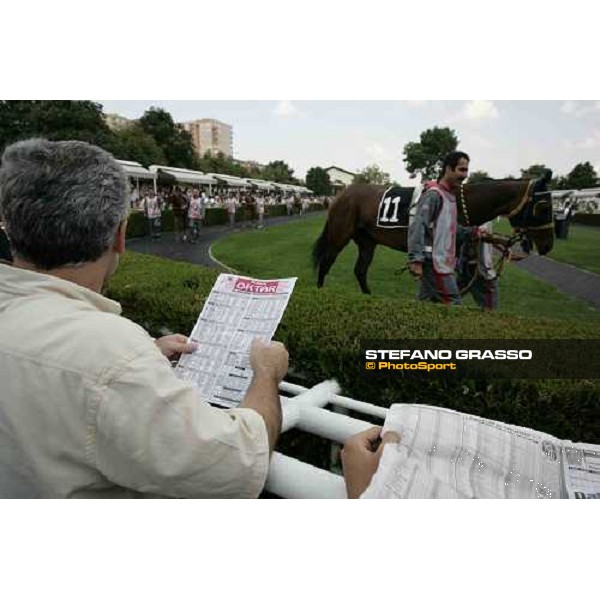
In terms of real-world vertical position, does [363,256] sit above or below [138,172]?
below

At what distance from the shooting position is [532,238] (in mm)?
2102

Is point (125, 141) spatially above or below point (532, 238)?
above

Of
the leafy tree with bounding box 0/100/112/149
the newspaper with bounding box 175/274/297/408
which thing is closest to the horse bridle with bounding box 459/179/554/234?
the newspaper with bounding box 175/274/297/408

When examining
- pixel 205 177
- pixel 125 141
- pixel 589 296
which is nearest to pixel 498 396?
pixel 589 296

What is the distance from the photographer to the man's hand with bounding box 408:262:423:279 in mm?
2305

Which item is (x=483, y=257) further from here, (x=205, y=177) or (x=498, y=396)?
(x=205, y=177)

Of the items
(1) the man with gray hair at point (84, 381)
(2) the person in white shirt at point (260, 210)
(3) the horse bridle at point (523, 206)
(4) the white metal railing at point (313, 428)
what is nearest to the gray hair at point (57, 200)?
(1) the man with gray hair at point (84, 381)

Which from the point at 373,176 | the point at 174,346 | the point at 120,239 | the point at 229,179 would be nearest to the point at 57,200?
the point at 120,239

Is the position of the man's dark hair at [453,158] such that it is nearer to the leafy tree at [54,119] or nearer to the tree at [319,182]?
the tree at [319,182]

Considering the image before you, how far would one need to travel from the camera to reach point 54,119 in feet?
6.83

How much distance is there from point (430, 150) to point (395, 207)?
0.42 meters

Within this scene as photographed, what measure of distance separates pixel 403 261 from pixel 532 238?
0.56 m

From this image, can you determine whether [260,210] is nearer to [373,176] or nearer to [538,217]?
[373,176]
